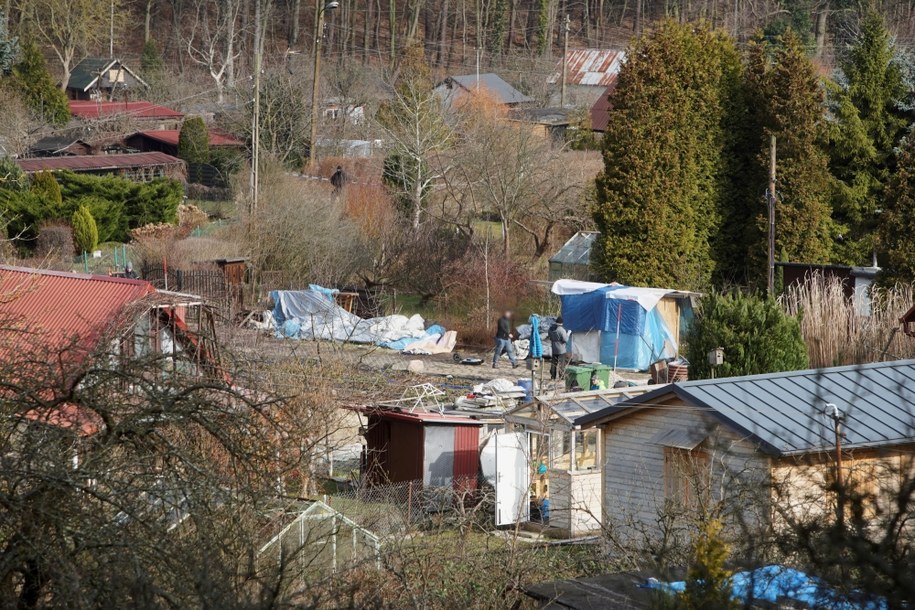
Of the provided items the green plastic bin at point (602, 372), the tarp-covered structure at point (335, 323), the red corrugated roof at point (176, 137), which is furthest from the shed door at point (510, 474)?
the red corrugated roof at point (176, 137)

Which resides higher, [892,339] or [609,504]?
[892,339]

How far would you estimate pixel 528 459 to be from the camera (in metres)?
14.2

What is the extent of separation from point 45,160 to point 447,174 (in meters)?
13.5

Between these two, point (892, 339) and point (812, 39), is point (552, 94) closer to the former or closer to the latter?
point (812, 39)

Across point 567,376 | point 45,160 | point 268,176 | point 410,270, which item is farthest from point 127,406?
point 45,160

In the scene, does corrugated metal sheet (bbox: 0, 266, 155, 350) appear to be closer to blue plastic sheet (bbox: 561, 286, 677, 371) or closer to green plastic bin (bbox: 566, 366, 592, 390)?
green plastic bin (bbox: 566, 366, 592, 390)

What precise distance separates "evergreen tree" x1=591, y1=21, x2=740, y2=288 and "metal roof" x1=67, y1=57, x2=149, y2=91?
1384 inches

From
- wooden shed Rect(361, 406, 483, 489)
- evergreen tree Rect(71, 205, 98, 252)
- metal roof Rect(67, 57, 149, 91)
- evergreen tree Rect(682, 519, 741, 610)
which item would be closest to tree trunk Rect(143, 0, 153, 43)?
metal roof Rect(67, 57, 149, 91)

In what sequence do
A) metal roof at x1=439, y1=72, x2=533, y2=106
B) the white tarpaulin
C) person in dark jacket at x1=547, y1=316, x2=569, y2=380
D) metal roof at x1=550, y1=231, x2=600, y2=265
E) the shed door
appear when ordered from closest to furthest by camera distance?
the shed door → person in dark jacket at x1=547, y1=316, x2=569, y2=380 → the white tarpaulin → metal roof at x1=550, y1=231, x2=600, y2=265 → metal roof at x1=439, y1=72, x2=533, y2=106

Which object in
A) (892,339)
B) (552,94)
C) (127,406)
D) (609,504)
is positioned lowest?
(609,504)

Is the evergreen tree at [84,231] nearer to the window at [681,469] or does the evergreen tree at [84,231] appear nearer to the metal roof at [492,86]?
the window at [681,469]

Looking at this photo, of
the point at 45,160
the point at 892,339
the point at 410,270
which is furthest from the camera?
the point at 45,160

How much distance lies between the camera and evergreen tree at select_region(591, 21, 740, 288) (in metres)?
23.9

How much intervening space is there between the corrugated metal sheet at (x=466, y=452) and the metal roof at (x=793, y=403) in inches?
120
